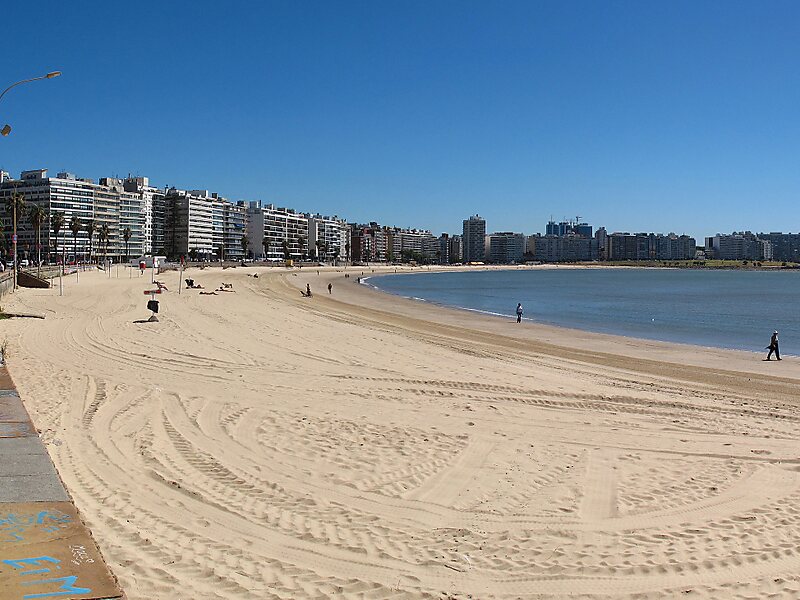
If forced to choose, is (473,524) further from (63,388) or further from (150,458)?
(63,388)

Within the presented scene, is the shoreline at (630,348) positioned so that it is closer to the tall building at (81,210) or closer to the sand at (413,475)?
the sand at (413,475)

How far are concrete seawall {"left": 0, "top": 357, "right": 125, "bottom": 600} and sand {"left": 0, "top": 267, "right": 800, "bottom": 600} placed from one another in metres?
0.44

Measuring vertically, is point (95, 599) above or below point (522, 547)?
above

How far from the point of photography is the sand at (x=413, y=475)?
17.5 ft

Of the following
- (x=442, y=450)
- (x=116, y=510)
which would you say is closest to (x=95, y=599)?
(x=116, y=510)

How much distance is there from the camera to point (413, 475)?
310 inches

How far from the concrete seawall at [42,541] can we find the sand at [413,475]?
44 cm

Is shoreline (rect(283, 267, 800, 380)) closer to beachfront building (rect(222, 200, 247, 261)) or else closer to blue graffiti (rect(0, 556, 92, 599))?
blue graffiti (rect(0, 556, 92, 599))

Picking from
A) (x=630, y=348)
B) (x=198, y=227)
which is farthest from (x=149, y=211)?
(x=630, y=348)

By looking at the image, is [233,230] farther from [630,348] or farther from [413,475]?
[413,475]

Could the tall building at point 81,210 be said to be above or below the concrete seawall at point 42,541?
above

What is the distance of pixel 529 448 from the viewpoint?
9328 mm

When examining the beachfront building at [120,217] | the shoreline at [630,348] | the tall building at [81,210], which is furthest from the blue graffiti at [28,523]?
the beachfront building at [120,217]

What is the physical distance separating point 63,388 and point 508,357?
41.3ft
